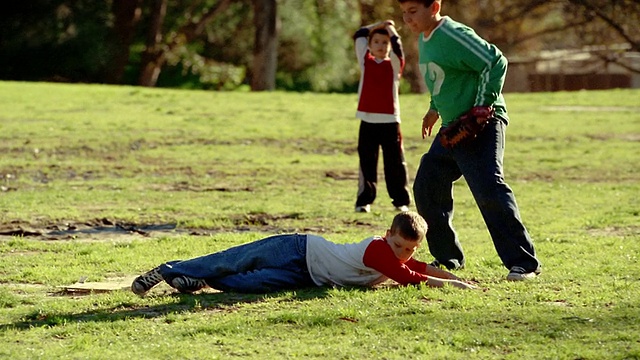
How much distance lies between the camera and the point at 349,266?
6941 mm

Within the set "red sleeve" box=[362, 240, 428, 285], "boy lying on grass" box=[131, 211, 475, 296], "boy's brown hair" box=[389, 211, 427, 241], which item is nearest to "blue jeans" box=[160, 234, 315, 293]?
"boy lying on grass" box=[131, 211, 475, 296]

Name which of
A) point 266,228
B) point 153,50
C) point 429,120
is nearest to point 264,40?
point 153,50

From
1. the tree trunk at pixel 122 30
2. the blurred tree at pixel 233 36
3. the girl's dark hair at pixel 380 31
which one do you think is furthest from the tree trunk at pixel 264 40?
the girl's dark hair at pixel 380 31

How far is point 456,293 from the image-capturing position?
6742mm

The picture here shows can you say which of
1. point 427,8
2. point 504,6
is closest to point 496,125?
point 427,8

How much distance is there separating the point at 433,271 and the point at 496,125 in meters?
0.94

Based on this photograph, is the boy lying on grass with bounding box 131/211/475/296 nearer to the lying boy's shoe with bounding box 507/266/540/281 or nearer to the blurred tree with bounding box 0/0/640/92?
the lying boy's shoe with bounding box 507/266/540/281

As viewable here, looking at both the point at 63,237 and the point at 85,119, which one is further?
the point at 85,119

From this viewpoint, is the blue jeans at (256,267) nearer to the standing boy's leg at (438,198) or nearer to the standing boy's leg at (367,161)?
the standing boy's leg at (438,198)

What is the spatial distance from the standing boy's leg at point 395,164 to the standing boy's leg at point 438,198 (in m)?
3.50

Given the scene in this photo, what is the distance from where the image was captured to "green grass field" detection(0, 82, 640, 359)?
5793 mm

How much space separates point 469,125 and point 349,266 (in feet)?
3.47

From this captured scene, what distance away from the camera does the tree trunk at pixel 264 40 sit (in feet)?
117

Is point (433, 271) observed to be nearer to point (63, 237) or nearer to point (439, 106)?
point (439, 106)
